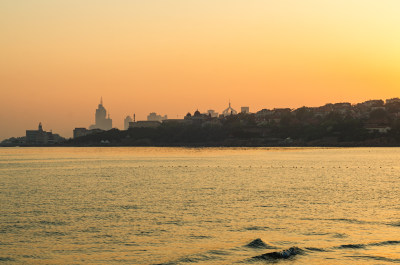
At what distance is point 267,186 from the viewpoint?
67250mm

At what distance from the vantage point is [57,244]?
3294cm

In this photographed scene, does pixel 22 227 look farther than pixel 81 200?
No

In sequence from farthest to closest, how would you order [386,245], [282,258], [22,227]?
[22,227], [386,245], [282,258]

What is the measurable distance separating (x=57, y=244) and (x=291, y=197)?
28240 millimetres

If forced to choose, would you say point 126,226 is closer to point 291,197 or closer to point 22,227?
point 22,227

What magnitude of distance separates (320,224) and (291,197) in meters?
16.0

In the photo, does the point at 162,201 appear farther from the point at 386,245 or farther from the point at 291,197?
the point at 386,245

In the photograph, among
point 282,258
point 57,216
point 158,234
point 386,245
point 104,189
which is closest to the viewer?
point 282,258

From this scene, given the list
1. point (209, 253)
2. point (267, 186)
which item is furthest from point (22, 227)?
point (267, 186)

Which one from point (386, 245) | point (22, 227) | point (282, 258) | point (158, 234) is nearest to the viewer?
point (282, 258)

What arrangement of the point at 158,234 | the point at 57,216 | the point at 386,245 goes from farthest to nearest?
the point at 57,216
the point at 158,234
the point at 386,245

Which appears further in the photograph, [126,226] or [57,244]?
[126,226]

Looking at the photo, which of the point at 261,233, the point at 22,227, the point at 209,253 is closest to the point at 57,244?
the point at 22,227

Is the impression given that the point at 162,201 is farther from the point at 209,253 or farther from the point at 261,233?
the point at 209,253
